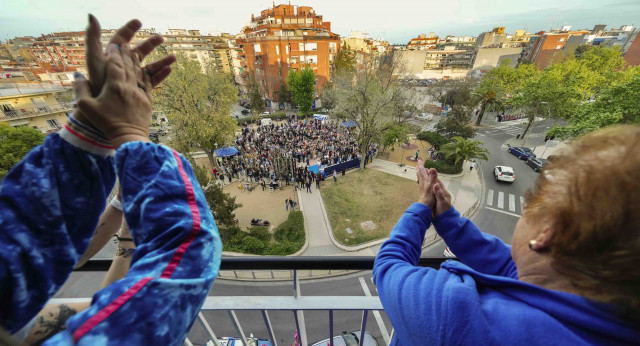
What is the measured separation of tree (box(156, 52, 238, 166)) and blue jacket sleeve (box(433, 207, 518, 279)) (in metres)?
16.4

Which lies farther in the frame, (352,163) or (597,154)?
(352,163)

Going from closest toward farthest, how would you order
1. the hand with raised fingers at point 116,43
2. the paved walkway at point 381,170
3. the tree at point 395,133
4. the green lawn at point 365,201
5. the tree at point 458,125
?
the hand with raised fingers at point 116,43
the paved walkway at point 381,170
the green lawn at point 365,201
the tree at point 395,133
the tree at point 458,125

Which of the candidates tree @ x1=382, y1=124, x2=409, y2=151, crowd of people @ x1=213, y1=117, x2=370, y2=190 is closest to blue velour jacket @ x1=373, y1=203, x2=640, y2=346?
crowd of people @ x1=213, y1=117, x2=370, y2=190

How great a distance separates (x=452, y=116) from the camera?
70.4 feet

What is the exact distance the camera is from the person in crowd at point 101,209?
1.74 feet

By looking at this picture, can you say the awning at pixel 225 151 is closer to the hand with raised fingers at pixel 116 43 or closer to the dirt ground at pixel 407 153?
the dirt ground at pixel 407 153

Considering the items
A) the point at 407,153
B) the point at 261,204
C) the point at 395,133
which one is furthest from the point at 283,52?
the point at 261,204

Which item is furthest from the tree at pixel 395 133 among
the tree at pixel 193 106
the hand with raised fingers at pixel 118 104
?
the hand with raised fingers at pixel 118 104

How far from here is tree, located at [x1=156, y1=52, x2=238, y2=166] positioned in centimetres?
1509

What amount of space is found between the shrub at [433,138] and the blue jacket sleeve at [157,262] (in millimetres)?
22986

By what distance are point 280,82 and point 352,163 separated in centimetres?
2499

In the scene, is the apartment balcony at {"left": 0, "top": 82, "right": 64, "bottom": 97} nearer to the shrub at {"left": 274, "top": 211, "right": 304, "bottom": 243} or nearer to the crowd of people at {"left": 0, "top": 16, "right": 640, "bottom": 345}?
the shrub at {"left": 274, "top": 211, "right": 304, "bottom": 243}

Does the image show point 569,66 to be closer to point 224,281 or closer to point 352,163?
point 352,163

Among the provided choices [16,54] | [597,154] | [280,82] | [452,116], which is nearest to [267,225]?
[597,154]
